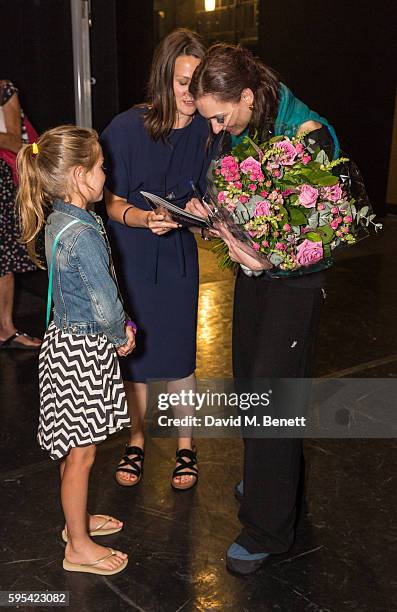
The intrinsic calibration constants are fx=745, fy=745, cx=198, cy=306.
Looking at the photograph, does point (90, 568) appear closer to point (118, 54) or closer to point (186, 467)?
point (186, 467)

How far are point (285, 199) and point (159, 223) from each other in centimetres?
51

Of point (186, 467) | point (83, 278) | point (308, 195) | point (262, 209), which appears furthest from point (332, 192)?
point (186, 467)

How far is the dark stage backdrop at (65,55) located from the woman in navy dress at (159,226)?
6.28 feet

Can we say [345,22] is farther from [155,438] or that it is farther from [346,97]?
[155,438]

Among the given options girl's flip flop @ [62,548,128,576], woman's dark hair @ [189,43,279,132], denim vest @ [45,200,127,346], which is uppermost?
woman's dark hair @ [189,43,279,132]

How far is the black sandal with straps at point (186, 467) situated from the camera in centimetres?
277

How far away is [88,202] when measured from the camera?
6.97 feet

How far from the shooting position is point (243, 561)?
230cm

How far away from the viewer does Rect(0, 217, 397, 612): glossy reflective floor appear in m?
2.21

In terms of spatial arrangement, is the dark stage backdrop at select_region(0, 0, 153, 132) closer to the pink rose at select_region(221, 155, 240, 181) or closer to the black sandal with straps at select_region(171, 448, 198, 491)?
the black sandal with straps at select_region(171, 448, 198, 491)

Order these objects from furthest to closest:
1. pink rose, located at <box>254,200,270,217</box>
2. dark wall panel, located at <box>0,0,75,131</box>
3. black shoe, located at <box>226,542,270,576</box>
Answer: dark wall panel, located at <box>0,0,75,131</box>
black shoe, located at <box>226,542,270,576</box>
pink rose, located at <box>254,200,270,217</box>

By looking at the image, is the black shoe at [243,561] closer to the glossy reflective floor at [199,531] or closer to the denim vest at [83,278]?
the glossy reflective floor at [199,531]

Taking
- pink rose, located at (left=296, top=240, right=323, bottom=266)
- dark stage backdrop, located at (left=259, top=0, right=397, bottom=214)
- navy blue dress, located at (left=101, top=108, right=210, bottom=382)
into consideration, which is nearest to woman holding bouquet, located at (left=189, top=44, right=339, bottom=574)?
pink rose, located at (left=296, top=240, right=323, bottom=266)

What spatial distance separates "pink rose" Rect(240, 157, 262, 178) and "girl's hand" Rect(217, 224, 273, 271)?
0.18 m
